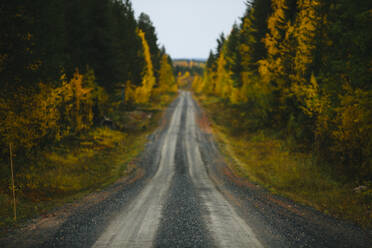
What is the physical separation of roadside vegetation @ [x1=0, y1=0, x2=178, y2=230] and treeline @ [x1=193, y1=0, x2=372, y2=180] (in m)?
11.4

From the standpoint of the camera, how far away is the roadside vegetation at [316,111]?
30.6 feet

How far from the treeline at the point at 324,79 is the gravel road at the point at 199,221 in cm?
462

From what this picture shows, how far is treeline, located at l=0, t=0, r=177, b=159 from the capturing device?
10.1 meters

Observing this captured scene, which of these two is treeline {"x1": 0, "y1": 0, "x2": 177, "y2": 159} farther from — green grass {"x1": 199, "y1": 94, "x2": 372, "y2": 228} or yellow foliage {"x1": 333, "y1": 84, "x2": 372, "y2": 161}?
yellow foliage {"x1": 333, "y1": 84, "x2": 372, "y2": 161}

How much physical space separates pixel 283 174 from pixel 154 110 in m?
26.5

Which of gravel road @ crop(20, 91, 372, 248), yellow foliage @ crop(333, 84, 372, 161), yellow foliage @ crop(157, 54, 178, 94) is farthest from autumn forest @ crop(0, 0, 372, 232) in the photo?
yellow foliage @ crop(157, 54, 178, 94)

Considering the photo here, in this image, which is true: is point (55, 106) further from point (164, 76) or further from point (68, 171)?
point (164, 76)

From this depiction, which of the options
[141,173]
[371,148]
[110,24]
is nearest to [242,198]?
[371,148]

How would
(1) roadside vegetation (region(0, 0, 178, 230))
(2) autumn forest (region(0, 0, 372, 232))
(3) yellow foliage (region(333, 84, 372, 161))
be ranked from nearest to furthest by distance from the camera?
(3) yellow foliage (region(333, 84, 372, 161)) < (2) autumn forest (region(0, 0, 372, 232)) < (1) roadside vegetation (region(0, 0, 178, 230))

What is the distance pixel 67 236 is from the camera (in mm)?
5566

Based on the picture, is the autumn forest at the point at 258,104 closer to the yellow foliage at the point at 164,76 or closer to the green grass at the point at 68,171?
the green grass at the point at 68,171

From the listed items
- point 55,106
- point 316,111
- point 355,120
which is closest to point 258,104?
point 316,111

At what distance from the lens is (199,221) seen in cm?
659

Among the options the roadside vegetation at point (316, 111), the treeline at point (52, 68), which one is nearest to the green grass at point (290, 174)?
the roadside vegetation at point (316, 111)
